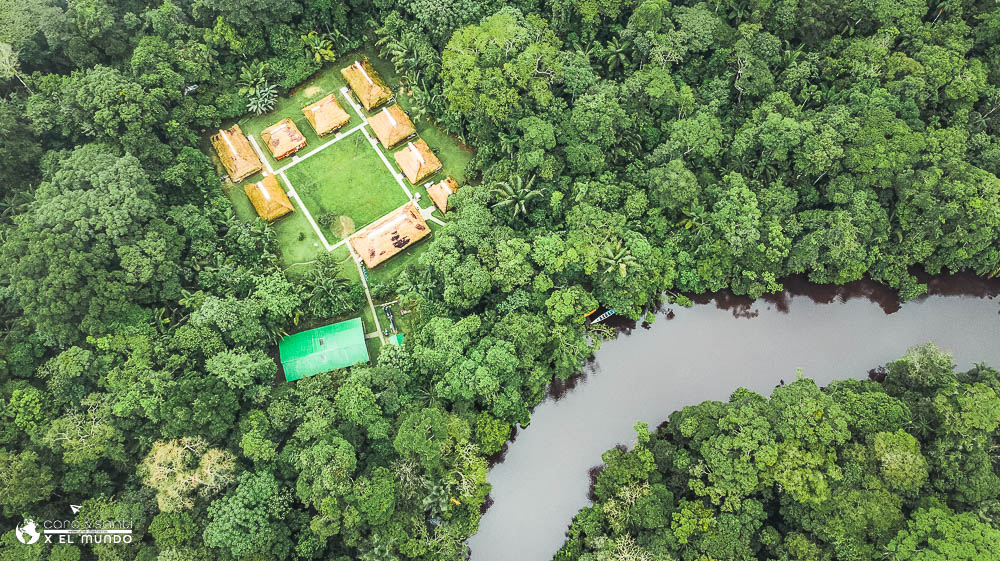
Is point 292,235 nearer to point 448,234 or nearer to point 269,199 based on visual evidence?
point 269,199

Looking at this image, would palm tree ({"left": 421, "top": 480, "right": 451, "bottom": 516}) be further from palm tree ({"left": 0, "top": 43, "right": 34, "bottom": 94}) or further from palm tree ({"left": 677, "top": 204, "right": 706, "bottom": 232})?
palm tree ({"left": 0, "top": 43, "right": 34, "bottom": 94})

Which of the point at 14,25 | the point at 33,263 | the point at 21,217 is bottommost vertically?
the point at 33,263

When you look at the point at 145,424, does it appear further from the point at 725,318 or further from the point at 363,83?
the point at 725,318

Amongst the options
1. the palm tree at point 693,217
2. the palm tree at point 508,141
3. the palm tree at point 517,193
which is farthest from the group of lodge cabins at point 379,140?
the palm tree at point 693,217

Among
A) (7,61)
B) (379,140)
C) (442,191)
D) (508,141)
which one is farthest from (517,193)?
(7,61)

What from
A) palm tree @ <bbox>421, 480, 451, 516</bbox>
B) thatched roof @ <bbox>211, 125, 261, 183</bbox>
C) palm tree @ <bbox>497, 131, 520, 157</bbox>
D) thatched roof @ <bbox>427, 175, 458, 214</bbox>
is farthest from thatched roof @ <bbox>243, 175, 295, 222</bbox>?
palm tree @ <bbox>421, 480, 451, 516</bbox>

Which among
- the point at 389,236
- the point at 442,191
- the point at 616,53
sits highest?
the point at 616,53

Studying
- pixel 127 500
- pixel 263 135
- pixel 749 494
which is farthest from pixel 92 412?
pixel 749 494
